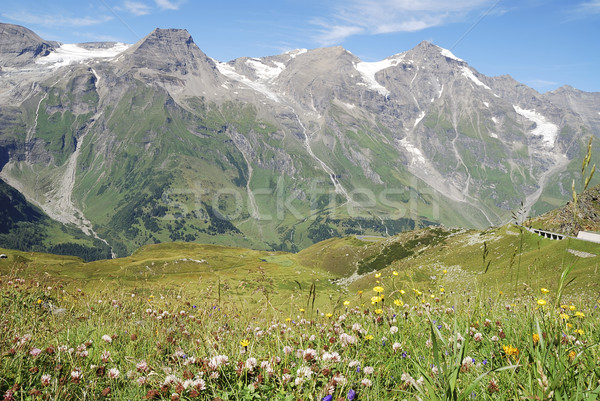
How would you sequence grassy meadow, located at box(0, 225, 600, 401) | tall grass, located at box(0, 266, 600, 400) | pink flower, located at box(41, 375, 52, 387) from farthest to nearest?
pink flower, located at box(41, 375, 52, 387), grassy meadow, located at box(0, 225, 600, 401), tall grass, located at box(0, 266, 600, 400)

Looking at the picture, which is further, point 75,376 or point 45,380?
point 75,376

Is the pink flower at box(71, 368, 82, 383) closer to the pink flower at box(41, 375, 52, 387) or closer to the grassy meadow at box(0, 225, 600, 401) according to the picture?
the grassy meadow at box(0, 225, 600, 401)

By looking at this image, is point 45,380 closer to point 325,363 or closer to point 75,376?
point 75,376

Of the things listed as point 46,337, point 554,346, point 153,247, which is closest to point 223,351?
→ point 46,337

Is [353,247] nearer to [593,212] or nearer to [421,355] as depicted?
[593,212]

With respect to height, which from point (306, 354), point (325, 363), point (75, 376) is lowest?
point (75, 376)

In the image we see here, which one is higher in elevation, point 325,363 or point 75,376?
point 325,363

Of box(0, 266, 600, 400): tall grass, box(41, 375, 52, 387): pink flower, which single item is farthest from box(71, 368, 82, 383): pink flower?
box(41, 375, 52, 387): pink flower

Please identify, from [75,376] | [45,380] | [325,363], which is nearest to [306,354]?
[325,363]

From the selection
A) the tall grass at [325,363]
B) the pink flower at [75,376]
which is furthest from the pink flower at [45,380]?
the pink flower at [75,376]

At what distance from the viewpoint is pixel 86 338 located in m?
6.04

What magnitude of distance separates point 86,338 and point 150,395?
3.36m

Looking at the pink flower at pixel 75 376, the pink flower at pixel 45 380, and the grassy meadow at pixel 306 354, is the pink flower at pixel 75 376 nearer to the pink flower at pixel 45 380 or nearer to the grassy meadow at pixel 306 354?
the grassy meadow at pixel 306 354

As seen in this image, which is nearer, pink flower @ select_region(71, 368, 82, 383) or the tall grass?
the tall grass
